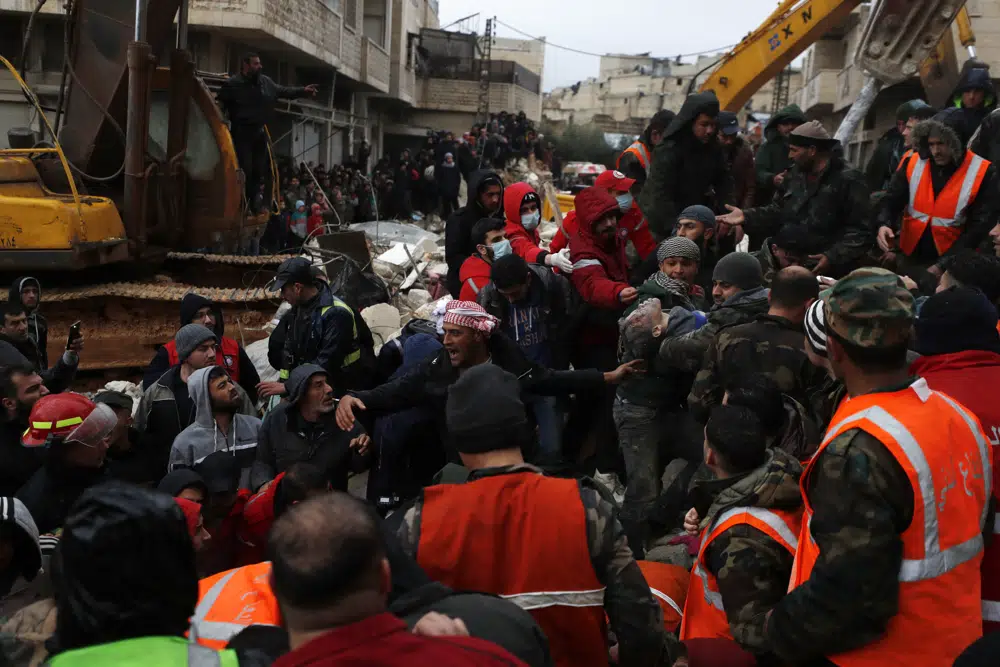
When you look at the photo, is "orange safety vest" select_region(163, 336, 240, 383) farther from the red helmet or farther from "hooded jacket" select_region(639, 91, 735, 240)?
"hooded jacket" select_region(639, 91, 735, 240)

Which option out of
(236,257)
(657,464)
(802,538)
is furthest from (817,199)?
(236,257)

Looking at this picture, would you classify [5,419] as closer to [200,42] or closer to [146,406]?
[146,406]

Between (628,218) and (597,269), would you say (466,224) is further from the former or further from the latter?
(597,269)

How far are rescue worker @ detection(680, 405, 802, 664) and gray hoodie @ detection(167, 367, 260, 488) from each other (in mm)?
2657

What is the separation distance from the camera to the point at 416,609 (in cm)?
194

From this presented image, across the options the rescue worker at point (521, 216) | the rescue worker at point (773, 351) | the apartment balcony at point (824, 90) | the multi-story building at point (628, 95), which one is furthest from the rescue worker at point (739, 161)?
the multi-story building at point (628, 95)

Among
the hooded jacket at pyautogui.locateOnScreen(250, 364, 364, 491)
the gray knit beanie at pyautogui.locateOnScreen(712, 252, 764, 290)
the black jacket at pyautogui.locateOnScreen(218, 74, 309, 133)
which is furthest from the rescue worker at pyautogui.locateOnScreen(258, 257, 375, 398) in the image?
the black jacket at pyautogui.locateOnScreen(218, 74, 309, 133)

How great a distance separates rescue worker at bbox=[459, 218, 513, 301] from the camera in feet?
18.3

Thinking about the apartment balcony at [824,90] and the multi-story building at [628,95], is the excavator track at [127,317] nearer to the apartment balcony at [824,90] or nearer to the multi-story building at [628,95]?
the apartment balcony at [824,90]

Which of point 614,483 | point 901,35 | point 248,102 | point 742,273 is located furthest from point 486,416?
point 248,102

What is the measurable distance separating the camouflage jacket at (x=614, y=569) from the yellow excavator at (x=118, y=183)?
7299 mm

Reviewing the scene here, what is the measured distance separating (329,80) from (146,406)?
21.2m

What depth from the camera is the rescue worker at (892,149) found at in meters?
7.77

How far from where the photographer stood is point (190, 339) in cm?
543
